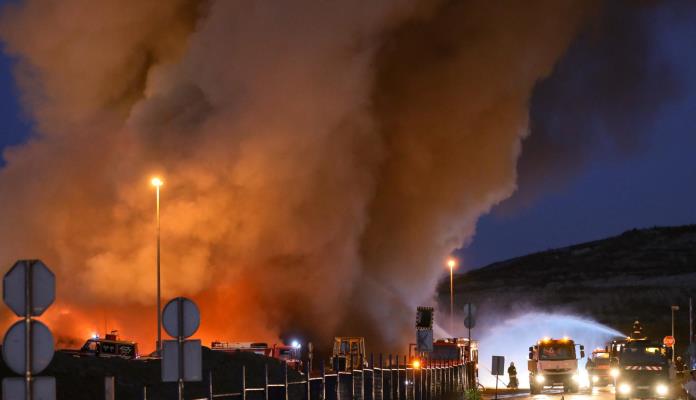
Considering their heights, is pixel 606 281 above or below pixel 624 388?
above

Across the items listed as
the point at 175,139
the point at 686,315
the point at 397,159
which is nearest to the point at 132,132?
the point at 175,139

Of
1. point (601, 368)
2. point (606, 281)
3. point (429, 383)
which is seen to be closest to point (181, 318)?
point (429, 383)

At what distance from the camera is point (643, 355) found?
46875 mm

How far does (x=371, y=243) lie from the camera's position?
3063 inches

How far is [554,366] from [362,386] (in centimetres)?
2732

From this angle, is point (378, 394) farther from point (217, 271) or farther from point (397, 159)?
point (397, 159)

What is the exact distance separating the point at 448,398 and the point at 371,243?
34.8 m

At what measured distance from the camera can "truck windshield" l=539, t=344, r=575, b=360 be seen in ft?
189

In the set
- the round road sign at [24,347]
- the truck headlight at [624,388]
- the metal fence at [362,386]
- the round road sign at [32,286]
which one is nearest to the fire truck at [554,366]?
the truck headlight at [624,388]

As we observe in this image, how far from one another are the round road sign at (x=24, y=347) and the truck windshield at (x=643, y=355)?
112ft

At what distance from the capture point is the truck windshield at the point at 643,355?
46875 millimetres

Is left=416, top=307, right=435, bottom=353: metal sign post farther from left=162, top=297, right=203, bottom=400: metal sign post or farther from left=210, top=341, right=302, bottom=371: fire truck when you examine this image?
left=162, top=297, right=203, bottom=400: metal sign post

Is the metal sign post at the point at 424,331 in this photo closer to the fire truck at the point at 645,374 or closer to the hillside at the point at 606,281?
the fire truck at the point at 645,374

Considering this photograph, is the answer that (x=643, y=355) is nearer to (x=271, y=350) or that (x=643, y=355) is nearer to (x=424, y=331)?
(x=424, y=331)
